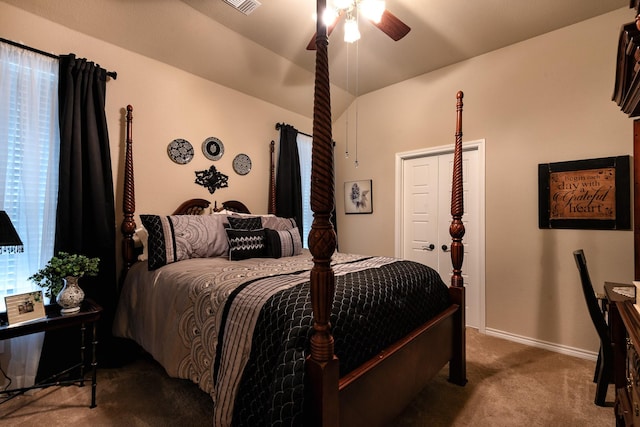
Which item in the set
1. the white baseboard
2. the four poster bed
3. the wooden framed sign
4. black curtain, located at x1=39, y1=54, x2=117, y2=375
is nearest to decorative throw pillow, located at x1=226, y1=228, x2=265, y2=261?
the four poster bed

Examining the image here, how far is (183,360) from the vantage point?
5.58 ft

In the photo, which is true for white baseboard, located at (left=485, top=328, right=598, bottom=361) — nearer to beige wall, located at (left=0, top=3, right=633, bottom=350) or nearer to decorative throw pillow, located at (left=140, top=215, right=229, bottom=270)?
beige wall, located at (left=0, top=3, right=633, bottom=350)

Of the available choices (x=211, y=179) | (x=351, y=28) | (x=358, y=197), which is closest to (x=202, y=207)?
(x=211, y=179)

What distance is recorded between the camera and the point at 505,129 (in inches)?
117

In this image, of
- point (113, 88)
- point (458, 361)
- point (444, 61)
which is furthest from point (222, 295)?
point (444, 61)

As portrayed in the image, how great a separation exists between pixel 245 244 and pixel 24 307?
1.40m

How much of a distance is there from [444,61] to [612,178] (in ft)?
6.35

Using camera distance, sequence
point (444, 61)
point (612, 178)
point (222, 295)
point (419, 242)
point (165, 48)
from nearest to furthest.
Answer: point (222, 295), point (612, 178), point (165, 48), point (444, 61), point (419, 242)

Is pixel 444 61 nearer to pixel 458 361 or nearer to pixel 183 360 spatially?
pixel 458 361

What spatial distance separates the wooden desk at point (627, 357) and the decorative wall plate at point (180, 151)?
3.28 m

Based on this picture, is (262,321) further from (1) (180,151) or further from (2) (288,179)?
(2) (288,179)

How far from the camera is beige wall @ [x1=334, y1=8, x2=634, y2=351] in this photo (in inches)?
98.0

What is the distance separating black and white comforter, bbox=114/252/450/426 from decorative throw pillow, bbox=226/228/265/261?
236 mm

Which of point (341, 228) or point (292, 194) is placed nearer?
point (292, 194)
